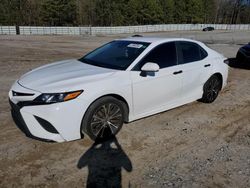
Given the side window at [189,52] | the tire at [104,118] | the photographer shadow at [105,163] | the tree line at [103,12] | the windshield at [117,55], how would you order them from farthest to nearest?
the tree line at [103,12] → the side window at [189,52] → the windshield at [117,55] → the tire at [104,118] → the photographer shadow at [105,163]

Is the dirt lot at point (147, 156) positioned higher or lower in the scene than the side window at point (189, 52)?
lower

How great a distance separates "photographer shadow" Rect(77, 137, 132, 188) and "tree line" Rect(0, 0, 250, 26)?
5713 cm

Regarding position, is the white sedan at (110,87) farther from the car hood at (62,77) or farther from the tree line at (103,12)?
the tree line at (103,12)

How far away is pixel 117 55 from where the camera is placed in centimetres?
463

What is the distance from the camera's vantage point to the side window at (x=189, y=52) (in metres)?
4.91

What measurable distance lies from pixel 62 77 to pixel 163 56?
1.86 metres

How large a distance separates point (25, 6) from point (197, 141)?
6040 cm

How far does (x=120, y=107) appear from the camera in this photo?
4.03m

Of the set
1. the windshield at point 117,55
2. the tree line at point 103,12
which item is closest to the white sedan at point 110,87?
the windshield at point 117,55

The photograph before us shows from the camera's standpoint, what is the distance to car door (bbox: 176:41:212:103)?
492 cm

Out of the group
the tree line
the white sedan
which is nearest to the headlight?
the white sedan

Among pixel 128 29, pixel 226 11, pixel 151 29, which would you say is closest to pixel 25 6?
pixel 128 29

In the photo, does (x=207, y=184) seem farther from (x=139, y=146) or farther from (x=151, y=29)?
(x=151, y=29)

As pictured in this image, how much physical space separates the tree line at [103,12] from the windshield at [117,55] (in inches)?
2192
